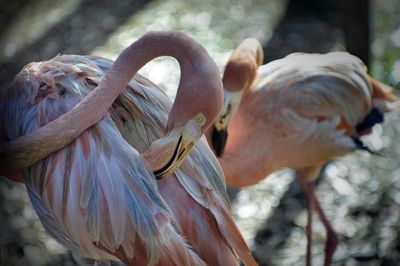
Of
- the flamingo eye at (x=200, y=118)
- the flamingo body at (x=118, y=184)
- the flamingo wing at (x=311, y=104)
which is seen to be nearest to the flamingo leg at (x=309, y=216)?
the flamingo wing at (x=311, y=104)

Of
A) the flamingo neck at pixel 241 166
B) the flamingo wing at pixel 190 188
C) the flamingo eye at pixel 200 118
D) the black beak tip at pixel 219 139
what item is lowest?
the flamingo neck at pixel 241 166

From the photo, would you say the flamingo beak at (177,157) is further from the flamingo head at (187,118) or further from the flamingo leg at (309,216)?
the flamingo leg at (309,216)

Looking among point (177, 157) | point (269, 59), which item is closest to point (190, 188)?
point (177, 157)

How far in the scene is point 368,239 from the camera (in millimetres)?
2664

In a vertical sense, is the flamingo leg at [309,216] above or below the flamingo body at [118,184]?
below

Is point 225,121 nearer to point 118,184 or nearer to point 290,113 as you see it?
point 290,113

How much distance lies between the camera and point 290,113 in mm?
2408

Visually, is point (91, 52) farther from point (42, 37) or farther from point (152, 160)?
point (152, 160)

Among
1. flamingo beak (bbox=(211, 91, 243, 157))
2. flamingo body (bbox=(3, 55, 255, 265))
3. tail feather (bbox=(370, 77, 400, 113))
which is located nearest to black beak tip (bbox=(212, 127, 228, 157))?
flamingo beak (bbox=(211, 91, 243, 157))

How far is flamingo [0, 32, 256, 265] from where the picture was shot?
171 cm

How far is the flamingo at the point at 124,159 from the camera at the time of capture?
5.62 feet

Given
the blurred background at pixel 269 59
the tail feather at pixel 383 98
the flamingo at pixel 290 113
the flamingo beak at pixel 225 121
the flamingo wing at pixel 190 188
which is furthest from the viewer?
the blurred background at pixel 269 59

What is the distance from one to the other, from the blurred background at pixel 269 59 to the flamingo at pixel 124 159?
2.70 ft

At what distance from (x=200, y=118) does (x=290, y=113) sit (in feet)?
2.45
